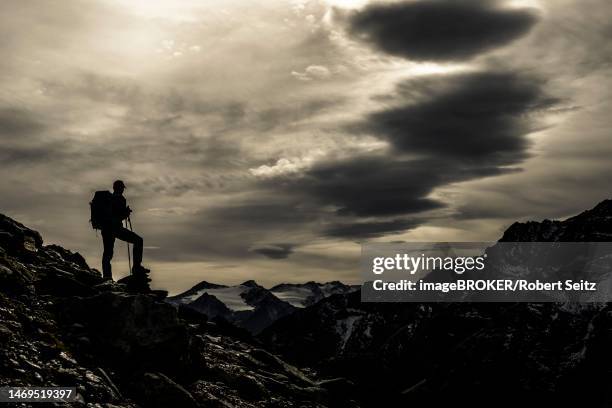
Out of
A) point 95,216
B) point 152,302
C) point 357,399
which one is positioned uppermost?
point 95,216

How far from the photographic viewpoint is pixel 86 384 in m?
21.7

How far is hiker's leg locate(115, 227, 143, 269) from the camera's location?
33906 mm

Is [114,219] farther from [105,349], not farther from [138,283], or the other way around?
[105,349]

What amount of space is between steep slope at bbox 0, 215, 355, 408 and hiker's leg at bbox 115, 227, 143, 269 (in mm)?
1865

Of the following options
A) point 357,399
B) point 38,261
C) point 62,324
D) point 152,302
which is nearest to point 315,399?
point 357,399

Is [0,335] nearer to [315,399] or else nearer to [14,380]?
[14,380]

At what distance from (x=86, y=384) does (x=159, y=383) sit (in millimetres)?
3021

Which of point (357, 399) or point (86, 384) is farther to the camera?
point (357, 399)

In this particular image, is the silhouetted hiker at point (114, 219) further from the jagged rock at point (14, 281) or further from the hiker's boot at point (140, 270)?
the jagged rock at point (14, 281)

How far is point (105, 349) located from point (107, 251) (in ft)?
35.0

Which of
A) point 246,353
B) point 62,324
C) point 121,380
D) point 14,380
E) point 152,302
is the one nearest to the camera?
point 14,380

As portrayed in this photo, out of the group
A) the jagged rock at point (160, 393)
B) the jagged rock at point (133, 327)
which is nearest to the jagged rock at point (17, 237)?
the jagged rock at point (133, 327)

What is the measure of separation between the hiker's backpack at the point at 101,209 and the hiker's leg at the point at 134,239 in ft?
2.91

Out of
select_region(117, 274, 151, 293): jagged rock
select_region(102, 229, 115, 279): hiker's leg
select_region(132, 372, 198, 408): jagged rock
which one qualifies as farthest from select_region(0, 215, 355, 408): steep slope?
select_region(102, 229, 115, 279): hiker's leg
